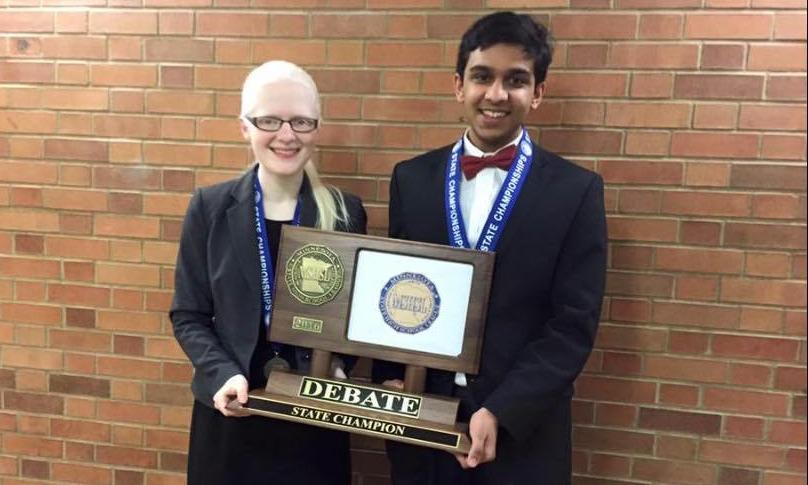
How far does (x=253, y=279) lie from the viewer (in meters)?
1.80

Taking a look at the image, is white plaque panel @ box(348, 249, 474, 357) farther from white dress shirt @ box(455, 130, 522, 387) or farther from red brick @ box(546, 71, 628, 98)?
red brick @ box(546, 71, 628, 98)

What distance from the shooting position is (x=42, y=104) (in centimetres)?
239

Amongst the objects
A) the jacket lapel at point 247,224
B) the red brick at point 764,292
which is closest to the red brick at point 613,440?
the red brick at point 764,292

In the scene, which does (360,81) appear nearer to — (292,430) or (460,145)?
(460,145)

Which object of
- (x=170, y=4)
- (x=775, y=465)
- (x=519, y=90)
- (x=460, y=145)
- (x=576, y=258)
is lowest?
(x=775, y=465)

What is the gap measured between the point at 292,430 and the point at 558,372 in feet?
2.53

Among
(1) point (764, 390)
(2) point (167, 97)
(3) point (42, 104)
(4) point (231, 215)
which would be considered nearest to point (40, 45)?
(3) point (42, 104)

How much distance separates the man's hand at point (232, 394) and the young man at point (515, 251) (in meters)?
0.50

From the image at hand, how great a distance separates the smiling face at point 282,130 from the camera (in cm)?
177

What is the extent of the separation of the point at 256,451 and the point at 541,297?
3.01 feet

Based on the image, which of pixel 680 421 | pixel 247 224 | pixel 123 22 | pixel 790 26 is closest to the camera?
A: pixel 247 224

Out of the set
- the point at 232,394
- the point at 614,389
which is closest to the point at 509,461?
the point at 614,389

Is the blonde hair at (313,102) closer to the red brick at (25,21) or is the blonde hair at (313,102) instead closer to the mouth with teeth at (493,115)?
the mouth with teeth at (493,115)

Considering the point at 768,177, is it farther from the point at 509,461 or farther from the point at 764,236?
the point at 509,461
